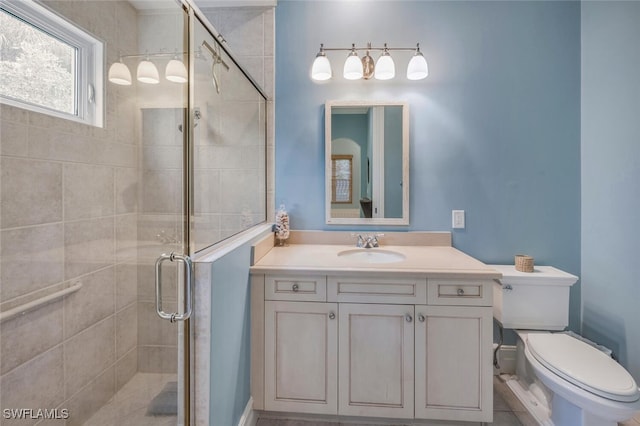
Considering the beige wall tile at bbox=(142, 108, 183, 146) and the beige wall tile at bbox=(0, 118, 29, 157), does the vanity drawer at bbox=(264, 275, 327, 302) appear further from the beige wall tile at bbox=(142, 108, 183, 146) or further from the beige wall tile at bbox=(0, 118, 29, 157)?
the beige wall tile at bbox=(0, 118, 29, 157)

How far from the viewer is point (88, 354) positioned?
1.12 meters

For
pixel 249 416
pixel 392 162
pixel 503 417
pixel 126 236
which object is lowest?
pixel 503 417

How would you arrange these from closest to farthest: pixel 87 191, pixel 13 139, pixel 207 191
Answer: pixel 13 139, pixel 87 191, pixel 207 191

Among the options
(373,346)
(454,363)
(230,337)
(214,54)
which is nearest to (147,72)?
(214,54)

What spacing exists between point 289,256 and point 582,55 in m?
2.27

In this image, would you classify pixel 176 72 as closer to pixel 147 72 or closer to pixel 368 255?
pixel 147 72

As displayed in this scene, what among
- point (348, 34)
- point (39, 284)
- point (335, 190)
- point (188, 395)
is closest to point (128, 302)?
point (39, 284)

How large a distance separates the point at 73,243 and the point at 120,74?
64 cm

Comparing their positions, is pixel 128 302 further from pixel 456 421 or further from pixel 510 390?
pixel 510 390

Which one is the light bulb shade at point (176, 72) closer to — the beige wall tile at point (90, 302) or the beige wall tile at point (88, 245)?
the beige wall tile at point (88, 245)

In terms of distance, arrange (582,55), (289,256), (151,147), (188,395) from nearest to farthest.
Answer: (188,395)
(151,147)
(289,256)
(582,55)

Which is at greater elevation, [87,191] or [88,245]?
[87,191]

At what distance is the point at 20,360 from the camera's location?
93cm

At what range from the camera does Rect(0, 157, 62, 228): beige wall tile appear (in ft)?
2.84
